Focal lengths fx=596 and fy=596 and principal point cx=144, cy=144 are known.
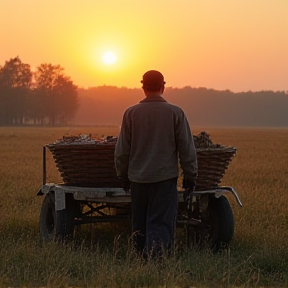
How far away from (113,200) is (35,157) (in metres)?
15.9

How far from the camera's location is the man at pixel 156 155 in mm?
5902

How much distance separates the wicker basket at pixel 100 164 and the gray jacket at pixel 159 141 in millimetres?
1018

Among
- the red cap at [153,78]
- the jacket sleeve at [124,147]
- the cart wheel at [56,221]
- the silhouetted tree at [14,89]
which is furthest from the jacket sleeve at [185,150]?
the silhouetted tree at [14,89]

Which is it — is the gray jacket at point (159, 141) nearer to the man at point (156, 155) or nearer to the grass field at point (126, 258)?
the man at point (156, 155)

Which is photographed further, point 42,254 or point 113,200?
point 113,200

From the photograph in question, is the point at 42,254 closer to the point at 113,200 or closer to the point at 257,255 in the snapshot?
the point at 113,200

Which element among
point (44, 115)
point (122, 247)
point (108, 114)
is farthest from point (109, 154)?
point (108, 114)

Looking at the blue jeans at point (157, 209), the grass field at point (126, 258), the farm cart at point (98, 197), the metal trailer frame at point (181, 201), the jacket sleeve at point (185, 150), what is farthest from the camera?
Result: the farm cart at point (98, 197)

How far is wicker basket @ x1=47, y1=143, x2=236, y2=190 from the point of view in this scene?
6.99 m

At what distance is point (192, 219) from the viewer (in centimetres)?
728

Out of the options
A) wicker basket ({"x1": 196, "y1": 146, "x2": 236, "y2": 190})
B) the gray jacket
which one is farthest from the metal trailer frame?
the gray jacket

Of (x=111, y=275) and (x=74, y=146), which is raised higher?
(x=74, y=146)

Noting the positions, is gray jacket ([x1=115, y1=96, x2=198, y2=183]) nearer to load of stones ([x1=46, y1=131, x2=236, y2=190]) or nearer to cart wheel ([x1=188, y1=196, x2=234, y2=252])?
load of stones ([x1=46, y1=131, x2=236, y2=190])

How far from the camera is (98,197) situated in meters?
6.77
